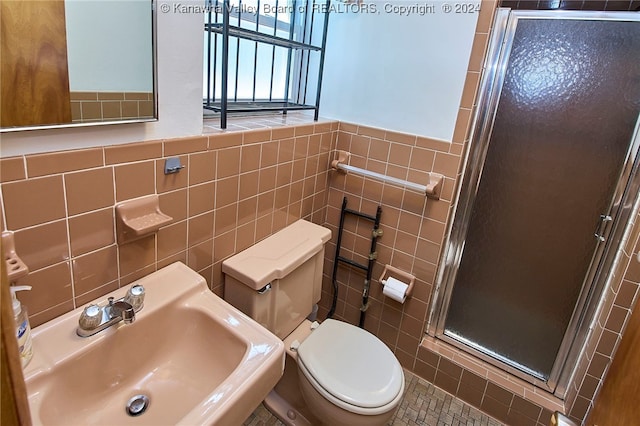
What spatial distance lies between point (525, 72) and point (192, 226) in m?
1.46

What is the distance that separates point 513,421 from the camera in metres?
1.77

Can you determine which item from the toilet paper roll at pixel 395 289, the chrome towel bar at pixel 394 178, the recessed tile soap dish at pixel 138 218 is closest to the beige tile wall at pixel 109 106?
the recessed tile soap dish at pixel 138 218

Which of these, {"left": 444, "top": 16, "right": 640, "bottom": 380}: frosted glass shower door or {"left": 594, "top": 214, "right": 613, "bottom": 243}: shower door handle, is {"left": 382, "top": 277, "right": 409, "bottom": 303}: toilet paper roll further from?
{"left": 594, "top": 214, "right": 613, "bottom": 243}: shower door handle

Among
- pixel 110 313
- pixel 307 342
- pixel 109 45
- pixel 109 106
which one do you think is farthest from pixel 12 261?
pixel 307 342

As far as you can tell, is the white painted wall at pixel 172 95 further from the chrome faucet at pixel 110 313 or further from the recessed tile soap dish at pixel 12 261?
the chrome faucet at pixel 110 313

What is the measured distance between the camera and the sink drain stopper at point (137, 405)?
3.17 ft

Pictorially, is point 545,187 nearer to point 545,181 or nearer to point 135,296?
point 545,181

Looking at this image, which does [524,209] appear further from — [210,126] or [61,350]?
[61,350]

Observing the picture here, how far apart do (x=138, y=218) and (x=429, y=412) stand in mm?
1615

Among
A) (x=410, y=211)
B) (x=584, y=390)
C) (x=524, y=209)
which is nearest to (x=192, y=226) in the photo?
(x=410, y=211)

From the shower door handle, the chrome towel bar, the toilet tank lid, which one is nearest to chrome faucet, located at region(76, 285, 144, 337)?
the toilet tank lid

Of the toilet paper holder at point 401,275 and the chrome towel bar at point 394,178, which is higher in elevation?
the chrome towel bar at point 394,178

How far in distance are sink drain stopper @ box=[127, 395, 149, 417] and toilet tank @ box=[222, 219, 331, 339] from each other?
44cm

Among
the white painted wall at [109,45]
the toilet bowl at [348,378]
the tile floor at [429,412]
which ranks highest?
the white painted wall at [109,45]
